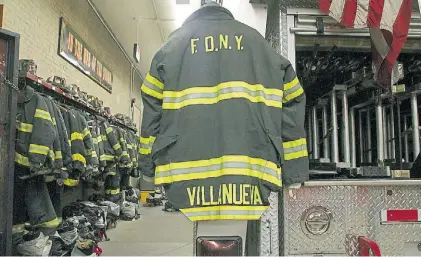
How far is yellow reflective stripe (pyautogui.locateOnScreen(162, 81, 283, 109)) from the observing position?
185 cm

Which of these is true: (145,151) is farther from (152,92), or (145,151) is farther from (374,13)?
(374,13)

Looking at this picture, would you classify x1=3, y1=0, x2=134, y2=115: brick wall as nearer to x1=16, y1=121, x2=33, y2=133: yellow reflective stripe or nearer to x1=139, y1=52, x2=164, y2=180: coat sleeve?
x1=16, y1=121, x2=33, y2=133: yellow reflective stripe

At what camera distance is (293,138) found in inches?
78.2

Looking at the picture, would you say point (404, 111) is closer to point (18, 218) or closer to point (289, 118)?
point (289, 118)

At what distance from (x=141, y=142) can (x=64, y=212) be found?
4.58m

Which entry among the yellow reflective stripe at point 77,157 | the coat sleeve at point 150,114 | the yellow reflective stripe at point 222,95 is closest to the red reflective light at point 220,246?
the coat sleeve at point 150,114

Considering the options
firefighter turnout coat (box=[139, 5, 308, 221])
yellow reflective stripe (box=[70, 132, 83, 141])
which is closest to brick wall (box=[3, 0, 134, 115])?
yellow reflective stripe (box=[70, 132, 83, 141])

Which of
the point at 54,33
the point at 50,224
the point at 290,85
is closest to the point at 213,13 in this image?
the point at 290,85

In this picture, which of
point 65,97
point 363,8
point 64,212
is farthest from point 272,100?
point 64,212

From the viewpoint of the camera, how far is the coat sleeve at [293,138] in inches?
78.3

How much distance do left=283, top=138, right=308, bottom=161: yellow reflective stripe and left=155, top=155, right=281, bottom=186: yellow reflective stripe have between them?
177 mm

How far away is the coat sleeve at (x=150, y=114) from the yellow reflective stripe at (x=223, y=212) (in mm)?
302

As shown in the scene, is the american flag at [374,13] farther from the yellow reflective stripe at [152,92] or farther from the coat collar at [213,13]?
the yellow reflective stripe at [152,92]

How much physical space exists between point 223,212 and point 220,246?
0.18 m
